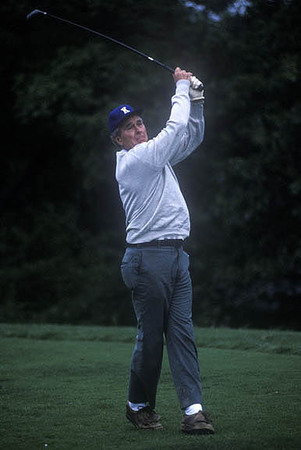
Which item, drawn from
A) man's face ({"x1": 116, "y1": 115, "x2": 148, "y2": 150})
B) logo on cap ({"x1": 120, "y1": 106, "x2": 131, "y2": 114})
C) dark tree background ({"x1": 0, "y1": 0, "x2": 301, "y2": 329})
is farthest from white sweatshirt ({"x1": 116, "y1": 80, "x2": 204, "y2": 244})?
dark tree background ({"x1": 0, "y1": 0, "x2": 301, "y2": 329})

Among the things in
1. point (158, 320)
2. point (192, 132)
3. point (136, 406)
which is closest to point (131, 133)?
point (192, 132)

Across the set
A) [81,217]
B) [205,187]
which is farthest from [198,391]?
[81,217]

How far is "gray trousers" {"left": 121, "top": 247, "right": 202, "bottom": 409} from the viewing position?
436 cm

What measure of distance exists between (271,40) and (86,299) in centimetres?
536

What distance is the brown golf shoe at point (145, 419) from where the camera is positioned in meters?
4.33

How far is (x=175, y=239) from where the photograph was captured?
4.43m

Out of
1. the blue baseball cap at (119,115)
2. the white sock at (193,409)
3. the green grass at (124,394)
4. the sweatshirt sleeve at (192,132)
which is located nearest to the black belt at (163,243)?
the sweatshirt sleeve at (192,132)

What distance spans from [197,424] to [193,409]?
0.41 feet

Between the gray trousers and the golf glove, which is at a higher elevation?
the golf glove

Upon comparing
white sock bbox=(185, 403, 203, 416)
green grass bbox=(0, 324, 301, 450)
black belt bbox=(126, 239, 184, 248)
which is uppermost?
black belt bbox=(126, 239, 184, 248)

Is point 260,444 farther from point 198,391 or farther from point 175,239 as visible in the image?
point 175,239

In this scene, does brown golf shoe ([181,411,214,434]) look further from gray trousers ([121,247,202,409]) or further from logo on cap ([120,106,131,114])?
logo on cap ([120,106,131,114])

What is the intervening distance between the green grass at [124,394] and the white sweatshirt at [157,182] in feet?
3.43

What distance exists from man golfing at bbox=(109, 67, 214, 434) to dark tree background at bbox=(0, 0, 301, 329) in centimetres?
638
